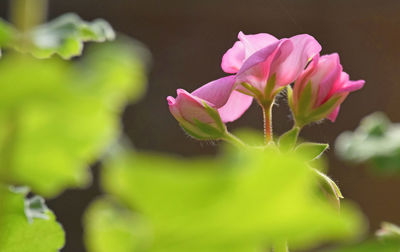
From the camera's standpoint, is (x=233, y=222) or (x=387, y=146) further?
(x=387, y=146)

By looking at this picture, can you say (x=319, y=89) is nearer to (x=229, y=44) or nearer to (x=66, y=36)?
(x=66, y=36)

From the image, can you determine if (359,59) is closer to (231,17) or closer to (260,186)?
(231,17)

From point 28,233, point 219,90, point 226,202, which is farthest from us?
point 219,90

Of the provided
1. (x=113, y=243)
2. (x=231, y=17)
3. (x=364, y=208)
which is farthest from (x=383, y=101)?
(x=113, y=243)

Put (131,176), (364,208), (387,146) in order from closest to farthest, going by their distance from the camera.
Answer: (131,176) < (387,146) < (364,208)

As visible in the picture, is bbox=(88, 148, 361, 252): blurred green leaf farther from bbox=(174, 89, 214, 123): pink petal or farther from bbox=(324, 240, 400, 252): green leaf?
bbox=(174, 89, 214, 123): pink petal

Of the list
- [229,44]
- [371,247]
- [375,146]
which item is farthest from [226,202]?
[229,44]
